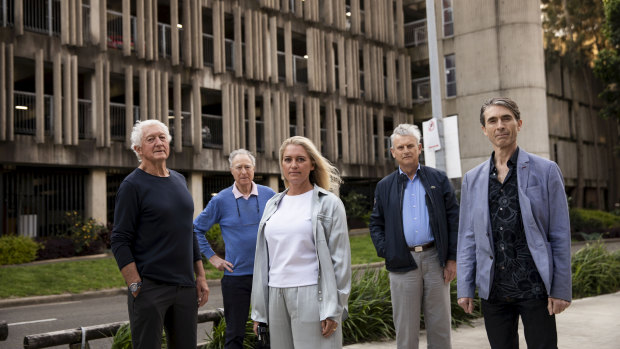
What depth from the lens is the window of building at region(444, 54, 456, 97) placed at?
3462cm

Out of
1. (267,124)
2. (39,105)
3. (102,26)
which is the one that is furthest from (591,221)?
(39,105)

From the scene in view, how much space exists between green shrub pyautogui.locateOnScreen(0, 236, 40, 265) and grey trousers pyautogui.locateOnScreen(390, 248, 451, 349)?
54.1 ft

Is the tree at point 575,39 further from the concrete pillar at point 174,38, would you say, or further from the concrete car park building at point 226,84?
the concrete pillar at point 174,38

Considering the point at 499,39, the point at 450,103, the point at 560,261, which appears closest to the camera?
the point at 560,261

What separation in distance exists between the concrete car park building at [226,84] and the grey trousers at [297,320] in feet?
62.7

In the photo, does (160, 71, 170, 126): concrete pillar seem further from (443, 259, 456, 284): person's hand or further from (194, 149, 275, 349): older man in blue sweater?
(443, 259, 456, 284): person's hand

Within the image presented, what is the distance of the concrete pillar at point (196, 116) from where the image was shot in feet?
85.9

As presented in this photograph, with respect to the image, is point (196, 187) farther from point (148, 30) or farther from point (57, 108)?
point (57, 108)

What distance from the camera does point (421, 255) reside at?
17.8 ft

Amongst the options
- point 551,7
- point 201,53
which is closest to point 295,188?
point 201,53

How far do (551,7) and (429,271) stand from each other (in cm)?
4216

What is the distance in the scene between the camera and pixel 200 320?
672 cm

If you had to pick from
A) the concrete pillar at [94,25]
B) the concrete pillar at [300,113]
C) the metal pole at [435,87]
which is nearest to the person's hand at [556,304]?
the metal pole at [435,87]

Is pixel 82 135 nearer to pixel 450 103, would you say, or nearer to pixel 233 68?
pixel 233 68
